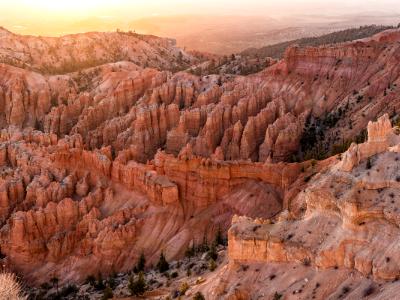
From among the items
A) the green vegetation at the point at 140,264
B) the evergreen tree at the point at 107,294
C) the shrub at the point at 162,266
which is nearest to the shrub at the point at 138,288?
the evergreen tree at the point at 107,294

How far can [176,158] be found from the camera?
38.0 meters

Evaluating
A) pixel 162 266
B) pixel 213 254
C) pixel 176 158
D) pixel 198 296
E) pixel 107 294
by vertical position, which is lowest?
pixel 107 294

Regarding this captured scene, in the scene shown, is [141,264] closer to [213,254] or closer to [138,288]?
[138,288]

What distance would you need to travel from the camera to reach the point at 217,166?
36094 millimetres

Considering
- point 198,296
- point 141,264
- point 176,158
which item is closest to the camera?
point 198,296

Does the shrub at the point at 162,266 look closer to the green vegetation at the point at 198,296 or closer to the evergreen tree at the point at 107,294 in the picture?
the evergreen tree at the point at 107,294

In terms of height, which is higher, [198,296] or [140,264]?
[198,296]

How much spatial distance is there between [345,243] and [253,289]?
151 inches

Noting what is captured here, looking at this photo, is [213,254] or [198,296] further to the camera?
[213,254]

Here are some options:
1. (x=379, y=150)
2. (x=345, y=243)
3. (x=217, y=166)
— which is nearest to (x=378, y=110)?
(x=217, y=166)

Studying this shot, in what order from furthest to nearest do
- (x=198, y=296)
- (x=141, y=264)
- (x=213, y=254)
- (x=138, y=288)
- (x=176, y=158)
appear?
1. (x=176, y=158)
2. (x=141, y=264)
3. (x=213, y=254)
4. (x=138, y=288)
5. (x=198, y=296)

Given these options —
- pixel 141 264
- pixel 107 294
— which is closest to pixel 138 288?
pixel 107 294

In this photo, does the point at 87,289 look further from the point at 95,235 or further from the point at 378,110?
the point at 378,110

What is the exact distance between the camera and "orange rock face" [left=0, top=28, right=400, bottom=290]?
2453 cm
